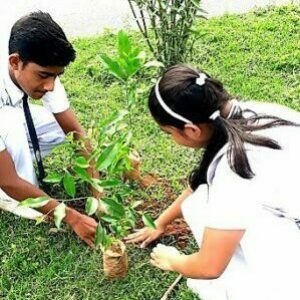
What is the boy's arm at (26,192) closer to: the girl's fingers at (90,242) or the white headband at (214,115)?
the girl's fingers at (90,242)

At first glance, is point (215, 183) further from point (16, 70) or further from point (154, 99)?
point (16, 70)

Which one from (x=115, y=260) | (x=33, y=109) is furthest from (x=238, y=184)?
(x=33, y=109)

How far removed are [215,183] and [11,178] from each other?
970 mm

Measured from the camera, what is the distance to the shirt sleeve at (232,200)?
6.31 feet

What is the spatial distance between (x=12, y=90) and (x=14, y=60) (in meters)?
0.26

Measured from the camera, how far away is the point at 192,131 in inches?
76.9

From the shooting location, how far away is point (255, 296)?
2.13m

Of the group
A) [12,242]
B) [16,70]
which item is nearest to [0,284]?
[12,242]

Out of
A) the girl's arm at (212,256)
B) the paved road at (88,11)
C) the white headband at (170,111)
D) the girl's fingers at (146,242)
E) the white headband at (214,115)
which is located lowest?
the paved road at (88,11)

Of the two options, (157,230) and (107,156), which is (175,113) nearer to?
(107,156)

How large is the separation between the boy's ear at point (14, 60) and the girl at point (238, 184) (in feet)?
2.52

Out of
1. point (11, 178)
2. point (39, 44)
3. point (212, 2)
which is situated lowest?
point (212, 2)

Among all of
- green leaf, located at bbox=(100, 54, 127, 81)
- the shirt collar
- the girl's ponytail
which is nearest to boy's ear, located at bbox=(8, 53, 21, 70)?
the shirt collar

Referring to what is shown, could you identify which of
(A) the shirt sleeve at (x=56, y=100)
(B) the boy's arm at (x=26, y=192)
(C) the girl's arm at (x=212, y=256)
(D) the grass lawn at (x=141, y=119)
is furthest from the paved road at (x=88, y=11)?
(C) the girl's arm at (x=212, y=256)
